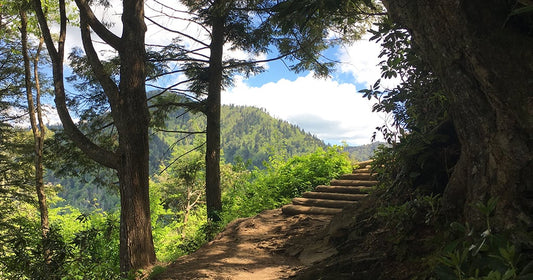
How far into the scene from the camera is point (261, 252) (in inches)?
189

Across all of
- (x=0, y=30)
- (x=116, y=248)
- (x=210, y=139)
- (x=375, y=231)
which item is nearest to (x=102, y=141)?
(x=210, y=139)

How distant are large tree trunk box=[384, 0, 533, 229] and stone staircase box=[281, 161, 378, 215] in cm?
415

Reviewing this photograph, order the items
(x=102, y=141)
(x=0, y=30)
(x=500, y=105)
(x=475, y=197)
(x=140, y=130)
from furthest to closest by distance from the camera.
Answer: (x=0, y=30) → (x=102, y=141) → (x=140, y=130) → (x=475, y=197) → (x=500, y=105)

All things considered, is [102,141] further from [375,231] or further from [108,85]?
[375,231]

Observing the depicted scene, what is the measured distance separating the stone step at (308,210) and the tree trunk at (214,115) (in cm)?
358

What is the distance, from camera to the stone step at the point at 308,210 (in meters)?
5.92

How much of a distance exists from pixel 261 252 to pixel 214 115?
553cm

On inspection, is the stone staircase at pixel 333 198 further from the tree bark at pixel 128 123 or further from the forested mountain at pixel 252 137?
the forested mountain at pixel 252 137

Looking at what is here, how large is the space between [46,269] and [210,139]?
20.6ft

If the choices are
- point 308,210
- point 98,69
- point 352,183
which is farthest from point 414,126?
point 98,69

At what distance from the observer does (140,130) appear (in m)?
6.32

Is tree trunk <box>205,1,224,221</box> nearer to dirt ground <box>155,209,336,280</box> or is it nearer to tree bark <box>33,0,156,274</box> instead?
tree bark <box>33,0,156,274</box>

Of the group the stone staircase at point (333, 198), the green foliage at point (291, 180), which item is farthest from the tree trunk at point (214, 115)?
the stone staircase at point (333, 198)

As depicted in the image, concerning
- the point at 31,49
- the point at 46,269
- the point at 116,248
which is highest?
the point at 31,49
